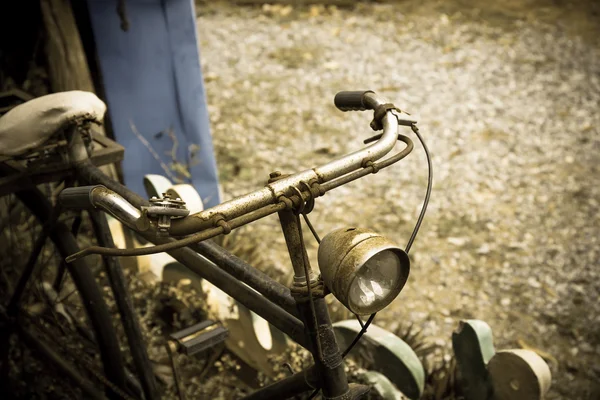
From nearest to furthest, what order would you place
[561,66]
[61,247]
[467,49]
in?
1. [61,247]
2. [561,66]
3. [467,49]

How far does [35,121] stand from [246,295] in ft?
3.69

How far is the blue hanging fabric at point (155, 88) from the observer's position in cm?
400

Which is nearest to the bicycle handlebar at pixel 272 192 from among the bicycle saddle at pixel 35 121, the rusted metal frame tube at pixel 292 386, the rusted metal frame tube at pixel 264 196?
the rusted metal frame tube at pixel 264 196

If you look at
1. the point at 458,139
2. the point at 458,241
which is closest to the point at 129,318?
the point at 458,241

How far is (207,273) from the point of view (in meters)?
2.12

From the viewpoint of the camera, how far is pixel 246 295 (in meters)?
2.01

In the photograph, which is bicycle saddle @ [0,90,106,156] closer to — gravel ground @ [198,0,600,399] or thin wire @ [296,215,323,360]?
thin wire @ [296,215,323,360]

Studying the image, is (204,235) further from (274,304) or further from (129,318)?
(129,318)

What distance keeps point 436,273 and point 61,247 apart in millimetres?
2758

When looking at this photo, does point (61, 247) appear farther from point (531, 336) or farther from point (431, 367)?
point (531, 336)

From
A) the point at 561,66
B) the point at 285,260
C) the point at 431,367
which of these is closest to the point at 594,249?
the point at 431,367

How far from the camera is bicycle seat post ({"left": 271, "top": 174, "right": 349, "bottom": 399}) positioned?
163cm

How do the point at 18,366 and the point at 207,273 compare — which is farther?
the point at 18,366

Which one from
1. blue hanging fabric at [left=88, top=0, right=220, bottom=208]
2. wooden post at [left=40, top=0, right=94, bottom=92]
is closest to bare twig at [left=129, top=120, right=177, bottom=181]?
blue hanging fabric at [left=88, top=0, right=220, bottom=208]
